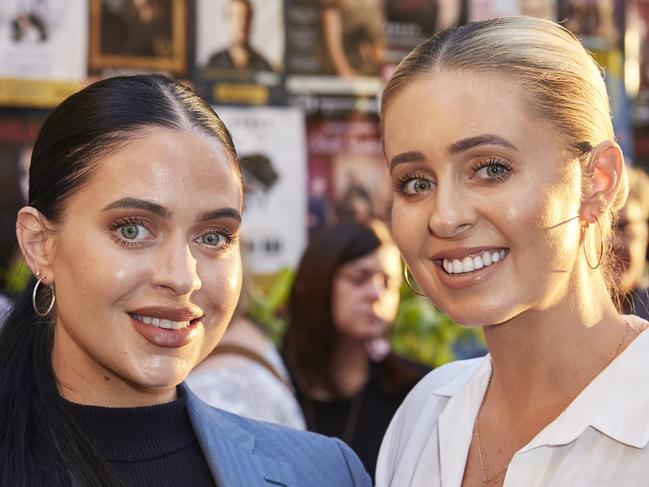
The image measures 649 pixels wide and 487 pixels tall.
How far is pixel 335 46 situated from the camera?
513 cm

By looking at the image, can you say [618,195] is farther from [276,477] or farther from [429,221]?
[276,477]

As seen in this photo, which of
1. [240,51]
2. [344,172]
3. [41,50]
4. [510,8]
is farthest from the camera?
[510,8]

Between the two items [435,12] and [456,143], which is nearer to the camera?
[456,143]

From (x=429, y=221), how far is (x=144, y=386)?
2.09ft

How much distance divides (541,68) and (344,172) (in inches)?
129

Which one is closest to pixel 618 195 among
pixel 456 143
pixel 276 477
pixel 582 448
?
pixel 456 143

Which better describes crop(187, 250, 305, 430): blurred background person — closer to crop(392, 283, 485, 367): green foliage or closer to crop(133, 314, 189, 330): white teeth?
crop(133, 314, 189, 330): white teeth

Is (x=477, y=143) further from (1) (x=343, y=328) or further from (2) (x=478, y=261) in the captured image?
(1) (x=343, y=328)

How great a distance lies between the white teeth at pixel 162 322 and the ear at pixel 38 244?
0.70ft

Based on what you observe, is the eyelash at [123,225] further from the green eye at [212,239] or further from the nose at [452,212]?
the nose at [452,212]

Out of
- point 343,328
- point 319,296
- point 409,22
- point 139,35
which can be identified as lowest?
point 343,328

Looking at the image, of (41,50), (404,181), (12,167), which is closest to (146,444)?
(404,181)

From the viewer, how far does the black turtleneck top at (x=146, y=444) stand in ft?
6.60

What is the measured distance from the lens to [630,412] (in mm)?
1838
